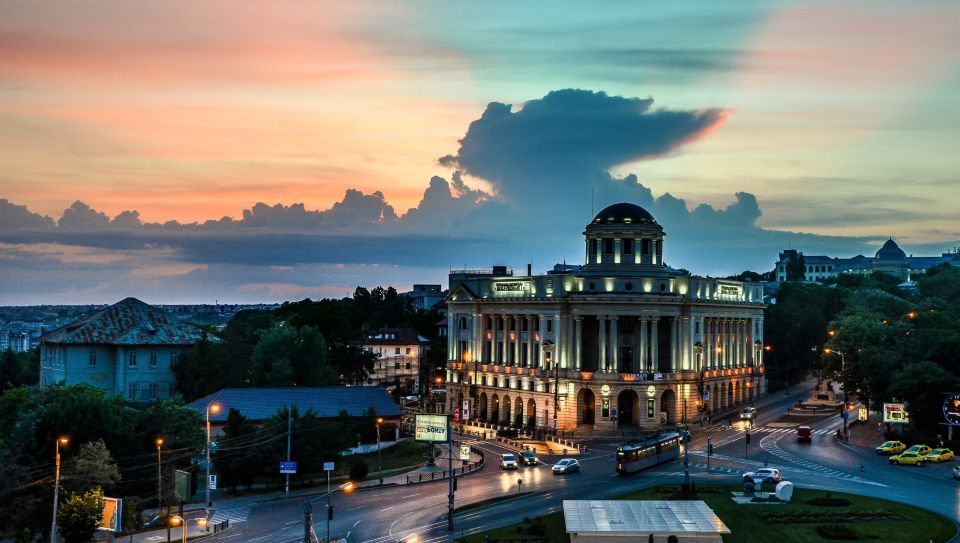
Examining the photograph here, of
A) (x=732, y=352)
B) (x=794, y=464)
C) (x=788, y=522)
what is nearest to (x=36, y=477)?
(x=788, y=522)

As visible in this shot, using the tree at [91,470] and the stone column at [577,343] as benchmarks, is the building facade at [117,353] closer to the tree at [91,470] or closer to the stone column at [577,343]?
the stone column at [577,343]

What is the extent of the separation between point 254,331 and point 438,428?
9833 cm

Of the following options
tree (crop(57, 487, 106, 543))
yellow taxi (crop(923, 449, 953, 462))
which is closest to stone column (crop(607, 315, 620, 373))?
yellow taxi (crop(923, 449, 953, 462))

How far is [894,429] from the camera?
123m

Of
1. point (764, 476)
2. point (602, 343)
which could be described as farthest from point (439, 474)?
point (602, 343)

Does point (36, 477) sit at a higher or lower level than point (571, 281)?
lower

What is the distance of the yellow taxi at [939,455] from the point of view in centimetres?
10156

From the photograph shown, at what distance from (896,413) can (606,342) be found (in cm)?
4005

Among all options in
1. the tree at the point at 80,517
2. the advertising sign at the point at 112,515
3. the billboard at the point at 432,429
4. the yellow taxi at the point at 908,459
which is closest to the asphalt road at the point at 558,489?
the yellow taxi at the point at 908,459

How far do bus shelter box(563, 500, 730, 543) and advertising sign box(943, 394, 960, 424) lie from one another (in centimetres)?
4313

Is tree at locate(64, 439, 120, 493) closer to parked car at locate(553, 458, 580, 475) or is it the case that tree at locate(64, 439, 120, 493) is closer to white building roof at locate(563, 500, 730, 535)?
white building roof at locate(563, 500, 730, 535)

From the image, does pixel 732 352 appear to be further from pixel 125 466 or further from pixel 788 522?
pixel 125 466

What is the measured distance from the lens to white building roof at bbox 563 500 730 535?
63.8 meters

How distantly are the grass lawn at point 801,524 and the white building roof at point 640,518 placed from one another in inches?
93.8
